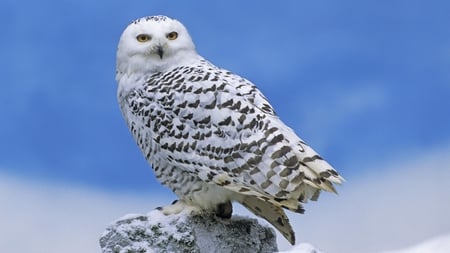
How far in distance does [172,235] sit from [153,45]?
1.23 meters

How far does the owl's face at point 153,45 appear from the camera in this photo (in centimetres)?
795

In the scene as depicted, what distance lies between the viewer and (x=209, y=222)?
7.78 meters

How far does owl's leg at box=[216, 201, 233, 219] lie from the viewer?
25.5ft

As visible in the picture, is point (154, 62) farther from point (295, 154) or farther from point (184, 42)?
point (295, 154)

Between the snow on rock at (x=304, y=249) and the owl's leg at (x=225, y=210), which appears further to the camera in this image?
the owl's leg at (x=225, y=210)

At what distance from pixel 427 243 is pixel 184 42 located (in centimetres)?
207

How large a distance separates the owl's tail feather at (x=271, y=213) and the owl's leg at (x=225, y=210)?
0.38ft

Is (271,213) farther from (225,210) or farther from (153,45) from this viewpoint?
(153,45)

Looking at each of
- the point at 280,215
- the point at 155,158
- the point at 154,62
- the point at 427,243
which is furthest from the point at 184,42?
the point at 427,243

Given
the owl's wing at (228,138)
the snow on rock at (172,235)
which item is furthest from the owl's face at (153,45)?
the snow on rock at (172,235)

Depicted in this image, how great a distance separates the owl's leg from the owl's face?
968mm

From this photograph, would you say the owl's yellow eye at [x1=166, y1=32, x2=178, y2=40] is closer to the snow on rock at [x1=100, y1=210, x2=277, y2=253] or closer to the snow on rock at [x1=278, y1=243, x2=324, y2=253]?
the snow on rock at [x1=100, y1=210, x2=277, y2=253]

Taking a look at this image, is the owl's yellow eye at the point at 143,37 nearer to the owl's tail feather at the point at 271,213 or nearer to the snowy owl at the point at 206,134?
the snowy owl at the point at 206,134

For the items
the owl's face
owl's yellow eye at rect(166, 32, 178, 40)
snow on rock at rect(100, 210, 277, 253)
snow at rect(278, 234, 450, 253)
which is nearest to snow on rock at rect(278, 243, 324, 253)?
snow at rect(278, 234, 450, 253)
